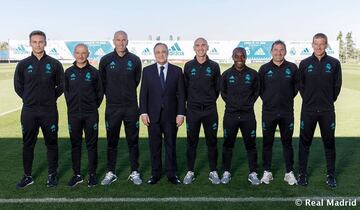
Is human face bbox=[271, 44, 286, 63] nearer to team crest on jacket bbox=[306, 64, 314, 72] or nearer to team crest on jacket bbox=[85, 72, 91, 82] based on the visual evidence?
team crest on jacket bbox=[306, 64, 314, 72]

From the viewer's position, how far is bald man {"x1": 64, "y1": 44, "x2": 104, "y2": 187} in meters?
5.48

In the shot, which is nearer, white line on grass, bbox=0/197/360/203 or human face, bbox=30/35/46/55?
white line on grass, bbox=0/197/360/203

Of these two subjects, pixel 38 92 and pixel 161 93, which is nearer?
pixel 38 92

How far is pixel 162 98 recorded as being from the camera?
18.7 feet

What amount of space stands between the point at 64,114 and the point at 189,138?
26.1 ft

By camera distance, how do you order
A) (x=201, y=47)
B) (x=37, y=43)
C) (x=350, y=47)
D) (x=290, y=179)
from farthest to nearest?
(x=350, y=47) < (x=290, y=179) < (x=201, y=47) < (x=37, y=43)

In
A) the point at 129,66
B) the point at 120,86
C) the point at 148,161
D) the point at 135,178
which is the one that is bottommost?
the point at 148,161

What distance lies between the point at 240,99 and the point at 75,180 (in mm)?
2632

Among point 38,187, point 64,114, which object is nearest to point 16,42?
point 64,114

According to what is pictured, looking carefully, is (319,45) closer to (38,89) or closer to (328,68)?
(328,68)

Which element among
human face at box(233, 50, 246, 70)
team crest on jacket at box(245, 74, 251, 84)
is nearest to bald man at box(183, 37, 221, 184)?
human face at box(233, 50, 246, 70)

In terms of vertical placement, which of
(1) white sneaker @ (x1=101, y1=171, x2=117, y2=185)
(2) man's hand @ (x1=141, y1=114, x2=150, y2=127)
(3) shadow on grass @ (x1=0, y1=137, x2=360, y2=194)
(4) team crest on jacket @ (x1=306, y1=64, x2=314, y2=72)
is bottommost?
(3) shadow on grass @ (x1=0, y1=137, x2=360, y2=194)

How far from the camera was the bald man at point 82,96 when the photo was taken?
5.48 m

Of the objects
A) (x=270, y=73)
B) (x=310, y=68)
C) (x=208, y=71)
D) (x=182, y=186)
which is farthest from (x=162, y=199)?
(x=310, y=68)
